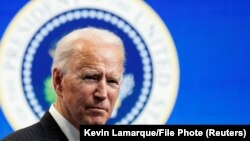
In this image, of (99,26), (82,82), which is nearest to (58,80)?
(82,82)

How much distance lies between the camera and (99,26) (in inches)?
69.8

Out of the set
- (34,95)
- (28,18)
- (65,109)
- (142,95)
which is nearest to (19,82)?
(34,95)

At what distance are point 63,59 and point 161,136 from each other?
25 centimetres

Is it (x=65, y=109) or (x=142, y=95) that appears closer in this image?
(x=65, y=109)

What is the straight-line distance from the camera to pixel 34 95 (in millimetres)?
1749

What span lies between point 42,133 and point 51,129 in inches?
0.7

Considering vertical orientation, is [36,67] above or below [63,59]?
above

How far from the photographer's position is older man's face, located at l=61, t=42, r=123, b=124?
1.16 metres

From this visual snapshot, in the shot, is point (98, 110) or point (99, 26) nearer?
point (98, 110)

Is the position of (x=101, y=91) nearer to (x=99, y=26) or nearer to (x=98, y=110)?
(x=98, y=110)

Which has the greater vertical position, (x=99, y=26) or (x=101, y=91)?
(x=99, y=26)

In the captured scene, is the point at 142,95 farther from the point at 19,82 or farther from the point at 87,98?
the point at 87,98

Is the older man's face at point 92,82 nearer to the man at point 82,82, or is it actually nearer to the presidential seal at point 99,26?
the man at point 82,82
